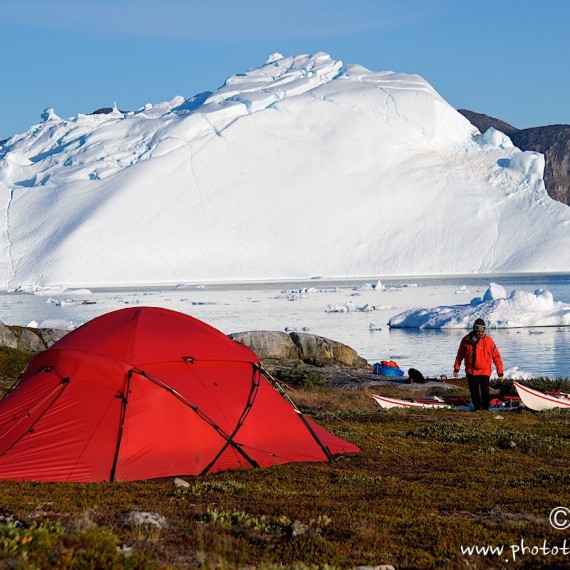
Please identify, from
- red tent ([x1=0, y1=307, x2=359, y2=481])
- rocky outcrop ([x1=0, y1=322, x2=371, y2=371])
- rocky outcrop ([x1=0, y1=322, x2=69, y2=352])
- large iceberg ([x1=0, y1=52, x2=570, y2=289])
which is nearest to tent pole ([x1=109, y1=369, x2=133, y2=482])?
red tent ([x1=0, y1=307, x2=359, y2=481])

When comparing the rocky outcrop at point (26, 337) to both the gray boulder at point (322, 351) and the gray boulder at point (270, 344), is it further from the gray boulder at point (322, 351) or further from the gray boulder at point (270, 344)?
the gray boulder at point (322, 351)

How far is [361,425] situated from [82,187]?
100653 millimetres

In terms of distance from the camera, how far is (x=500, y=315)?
140 ft

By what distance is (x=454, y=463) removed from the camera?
9078mm

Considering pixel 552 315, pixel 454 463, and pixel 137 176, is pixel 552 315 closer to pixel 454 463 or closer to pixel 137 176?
pixel 454 463

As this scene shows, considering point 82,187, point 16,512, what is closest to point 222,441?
point 16,512

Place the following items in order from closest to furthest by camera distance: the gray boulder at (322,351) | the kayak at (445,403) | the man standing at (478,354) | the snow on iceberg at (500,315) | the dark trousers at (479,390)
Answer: the man standing at (478,354) → the dark trousers at (479,390) → the kayak at (445,403) → the gray boulder at (322,351) → the snow on iceberg at (500,315)

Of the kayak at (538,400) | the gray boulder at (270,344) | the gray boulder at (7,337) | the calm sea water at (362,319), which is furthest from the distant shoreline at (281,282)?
the kayak at (538,400)

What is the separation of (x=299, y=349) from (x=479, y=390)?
13196 millimetres

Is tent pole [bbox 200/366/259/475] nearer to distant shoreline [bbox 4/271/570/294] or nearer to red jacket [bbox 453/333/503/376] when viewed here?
red jacket [bbox 453/333/503/376]

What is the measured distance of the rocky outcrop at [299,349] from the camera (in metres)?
26.2

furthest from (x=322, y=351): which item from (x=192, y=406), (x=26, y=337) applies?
(x=192, y=406)

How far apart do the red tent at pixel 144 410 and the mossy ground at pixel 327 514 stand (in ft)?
1.33

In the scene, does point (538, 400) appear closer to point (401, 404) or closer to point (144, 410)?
point (401, 404)
